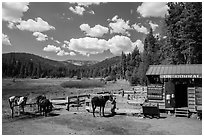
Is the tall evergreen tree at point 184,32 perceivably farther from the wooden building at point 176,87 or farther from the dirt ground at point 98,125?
the dirt ground at point 98,125

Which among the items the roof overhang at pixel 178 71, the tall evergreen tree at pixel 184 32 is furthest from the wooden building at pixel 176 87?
the tall evergreen tree at pixel 184 32

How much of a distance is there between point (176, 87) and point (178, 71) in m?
1.71

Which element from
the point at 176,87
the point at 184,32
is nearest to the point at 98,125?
the point at 176,87

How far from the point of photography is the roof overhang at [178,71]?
17.7 metres

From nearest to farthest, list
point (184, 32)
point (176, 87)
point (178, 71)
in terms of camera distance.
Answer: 1. point (178, 71)
2. point (176, 87)
3. point (184, 32)

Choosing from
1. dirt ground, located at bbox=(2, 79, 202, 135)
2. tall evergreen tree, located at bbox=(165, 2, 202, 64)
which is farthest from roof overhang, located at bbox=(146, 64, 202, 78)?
tall evergreen tree, located at bbox=(165, 2, 202, 64)

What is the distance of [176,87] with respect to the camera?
63.1 feet

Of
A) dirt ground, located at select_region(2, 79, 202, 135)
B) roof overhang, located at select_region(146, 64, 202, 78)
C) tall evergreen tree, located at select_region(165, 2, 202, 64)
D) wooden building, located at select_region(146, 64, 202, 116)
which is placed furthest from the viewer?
tall evergreen tree, located at select_region(165, 2, 202, 64)

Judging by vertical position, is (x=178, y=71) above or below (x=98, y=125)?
above

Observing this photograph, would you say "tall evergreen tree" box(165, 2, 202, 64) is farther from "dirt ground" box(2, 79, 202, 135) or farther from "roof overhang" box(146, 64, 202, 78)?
"dirt ground" box(2, 79, 202, 135)

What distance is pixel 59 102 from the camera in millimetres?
21828

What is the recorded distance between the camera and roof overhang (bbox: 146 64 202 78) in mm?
17747

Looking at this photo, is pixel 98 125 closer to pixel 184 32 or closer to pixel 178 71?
pixel 178 71

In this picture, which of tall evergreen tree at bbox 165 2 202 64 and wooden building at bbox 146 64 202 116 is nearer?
wooden building at bbox 146 64 202 116
